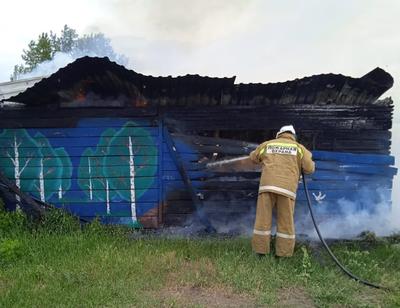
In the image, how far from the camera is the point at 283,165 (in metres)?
5.97

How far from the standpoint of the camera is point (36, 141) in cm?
752

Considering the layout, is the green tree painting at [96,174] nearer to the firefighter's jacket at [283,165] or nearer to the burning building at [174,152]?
the burning building at [174,152]

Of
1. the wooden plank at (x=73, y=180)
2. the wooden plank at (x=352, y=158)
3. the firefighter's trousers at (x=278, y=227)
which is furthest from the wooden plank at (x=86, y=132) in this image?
the wooden plank at (x=352, y=158)

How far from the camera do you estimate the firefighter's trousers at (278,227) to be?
592 centimetres

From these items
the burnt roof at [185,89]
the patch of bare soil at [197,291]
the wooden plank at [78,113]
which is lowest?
the patch of bare soil at [197,291]

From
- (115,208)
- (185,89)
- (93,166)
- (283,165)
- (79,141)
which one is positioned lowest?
(115,208)

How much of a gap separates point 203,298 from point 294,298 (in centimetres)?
101

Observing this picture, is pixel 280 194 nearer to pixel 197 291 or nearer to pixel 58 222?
pixel 197 291

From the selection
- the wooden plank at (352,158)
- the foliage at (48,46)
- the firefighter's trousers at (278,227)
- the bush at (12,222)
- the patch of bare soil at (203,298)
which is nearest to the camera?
the patch of bare soil at (203,298)

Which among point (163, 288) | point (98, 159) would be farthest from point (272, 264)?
point (98, 159)

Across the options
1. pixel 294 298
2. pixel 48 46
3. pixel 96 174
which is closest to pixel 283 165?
pixel 294 298

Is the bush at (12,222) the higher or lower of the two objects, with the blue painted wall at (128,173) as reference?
lower

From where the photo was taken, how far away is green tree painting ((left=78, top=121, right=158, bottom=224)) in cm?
746

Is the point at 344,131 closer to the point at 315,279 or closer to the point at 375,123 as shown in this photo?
the point at 375,123
